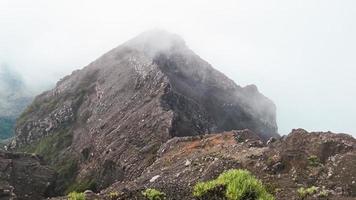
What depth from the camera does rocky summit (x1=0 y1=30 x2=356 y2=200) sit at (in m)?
30.0

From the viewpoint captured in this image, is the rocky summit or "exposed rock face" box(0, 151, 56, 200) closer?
the rocky summit

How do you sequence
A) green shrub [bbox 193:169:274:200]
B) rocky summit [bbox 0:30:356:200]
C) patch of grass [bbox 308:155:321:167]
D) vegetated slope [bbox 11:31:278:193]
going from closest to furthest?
green shrub [bbox 193:169:274:200]
rocky summit [bbox 0:30:356:200]
patch of grass [bbox 308:155:321:167]
vegetated slope [bbox 11:31:278:193]

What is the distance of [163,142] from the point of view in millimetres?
109062

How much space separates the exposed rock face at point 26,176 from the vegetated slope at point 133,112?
34.3 feet

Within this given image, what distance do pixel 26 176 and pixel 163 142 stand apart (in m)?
21.9

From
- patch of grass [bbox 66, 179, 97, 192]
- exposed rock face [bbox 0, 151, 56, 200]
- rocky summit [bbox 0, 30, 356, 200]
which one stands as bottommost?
patch of grass [bbox 66, 179, 97, 192]

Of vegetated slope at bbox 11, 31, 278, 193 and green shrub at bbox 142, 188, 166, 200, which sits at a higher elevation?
green shrub at bbox 142, 188, 166, 200

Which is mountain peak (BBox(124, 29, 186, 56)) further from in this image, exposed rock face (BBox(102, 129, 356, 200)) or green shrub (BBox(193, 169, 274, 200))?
green shrub (BBox(193, 169, 274, 200))

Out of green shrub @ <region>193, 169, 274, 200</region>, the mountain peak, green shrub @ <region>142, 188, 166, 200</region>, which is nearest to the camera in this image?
green shrub @ <region>193, 169, 274, 200</region>

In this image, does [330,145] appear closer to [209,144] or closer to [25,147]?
[209,144]

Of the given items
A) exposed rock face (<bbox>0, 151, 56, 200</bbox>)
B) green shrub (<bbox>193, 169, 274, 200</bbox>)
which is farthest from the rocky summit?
exposed rock face (<bbox>0, 151, 56, 200</bbox>)

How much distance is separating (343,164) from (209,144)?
154ft

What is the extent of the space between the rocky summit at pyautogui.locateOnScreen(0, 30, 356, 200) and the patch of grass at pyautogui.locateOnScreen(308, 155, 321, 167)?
107 mm

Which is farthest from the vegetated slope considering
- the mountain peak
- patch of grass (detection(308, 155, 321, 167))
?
patch of grass (detection(308, 155, 321, 167))
